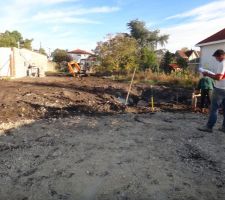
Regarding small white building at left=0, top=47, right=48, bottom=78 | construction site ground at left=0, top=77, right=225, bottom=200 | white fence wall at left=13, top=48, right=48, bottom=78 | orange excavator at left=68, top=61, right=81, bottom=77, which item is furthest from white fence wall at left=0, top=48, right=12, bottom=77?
construction site ground at left=0, top=77, right=225, bottom=200

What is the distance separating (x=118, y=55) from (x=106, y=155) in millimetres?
21454

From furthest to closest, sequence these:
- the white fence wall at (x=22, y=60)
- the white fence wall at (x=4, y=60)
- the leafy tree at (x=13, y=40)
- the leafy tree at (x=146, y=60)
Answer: the leafy tree at (x=13, y=40) → the leafy tree at (x=146, y=60) → the white fence wall at (x=22, y=60) → the white fence wall at (x=4, y=60)

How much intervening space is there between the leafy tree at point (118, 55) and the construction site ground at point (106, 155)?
16121 millimetres

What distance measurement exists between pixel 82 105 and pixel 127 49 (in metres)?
16.2

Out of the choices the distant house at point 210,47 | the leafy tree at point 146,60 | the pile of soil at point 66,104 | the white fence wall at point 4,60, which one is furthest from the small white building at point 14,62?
the distant house at point 210,47

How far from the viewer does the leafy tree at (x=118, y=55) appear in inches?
1050

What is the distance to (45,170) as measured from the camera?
17.1 feet

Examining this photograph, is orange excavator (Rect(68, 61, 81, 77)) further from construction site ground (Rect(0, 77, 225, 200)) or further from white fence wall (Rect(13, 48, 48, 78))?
construction site ground (Rect(0, 77, 225, 200))

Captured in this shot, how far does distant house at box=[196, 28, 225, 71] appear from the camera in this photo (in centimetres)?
2305

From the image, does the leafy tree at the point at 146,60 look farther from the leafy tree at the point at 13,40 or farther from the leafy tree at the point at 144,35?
the leafy tree at the point at 144,35

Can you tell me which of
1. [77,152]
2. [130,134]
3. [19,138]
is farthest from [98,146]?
[19,138]

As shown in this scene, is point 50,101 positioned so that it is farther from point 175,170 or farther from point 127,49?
point 127,49

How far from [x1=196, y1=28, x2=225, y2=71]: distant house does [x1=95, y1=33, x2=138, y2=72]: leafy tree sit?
5.55 meters

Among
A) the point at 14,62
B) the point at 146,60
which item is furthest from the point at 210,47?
the point at 14,62
